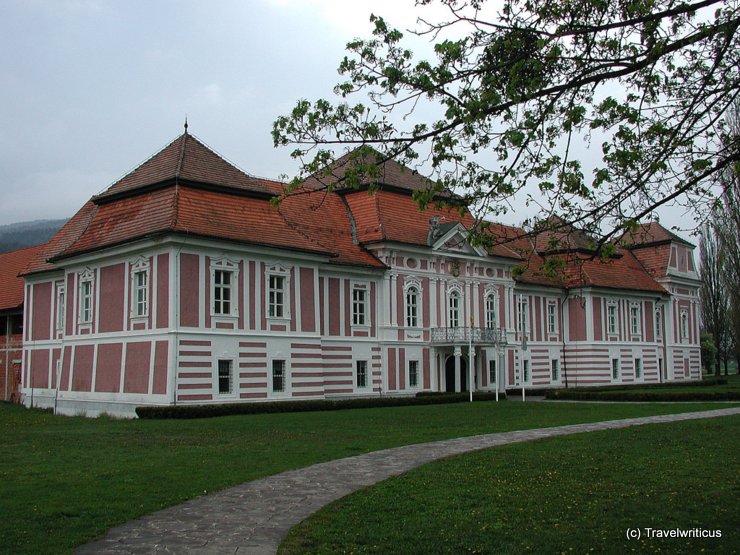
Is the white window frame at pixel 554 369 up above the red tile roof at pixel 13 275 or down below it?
below

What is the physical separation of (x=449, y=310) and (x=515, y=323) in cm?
739

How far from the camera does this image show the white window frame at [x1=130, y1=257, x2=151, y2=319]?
1204 inches

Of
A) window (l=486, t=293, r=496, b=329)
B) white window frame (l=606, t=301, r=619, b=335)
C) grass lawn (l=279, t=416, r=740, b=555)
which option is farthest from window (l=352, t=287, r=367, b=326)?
grass lawn (l=279, t=416, r=740, b=555)

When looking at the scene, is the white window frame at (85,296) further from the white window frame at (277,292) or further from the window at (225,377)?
the white window frame at (277,292)

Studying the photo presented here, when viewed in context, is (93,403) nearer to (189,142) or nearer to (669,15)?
(189,142)

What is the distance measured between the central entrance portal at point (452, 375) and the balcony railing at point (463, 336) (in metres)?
1.89

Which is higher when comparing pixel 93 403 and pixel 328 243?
pixel 328 243

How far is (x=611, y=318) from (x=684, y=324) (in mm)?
9550

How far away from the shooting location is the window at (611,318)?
5406 centimetres

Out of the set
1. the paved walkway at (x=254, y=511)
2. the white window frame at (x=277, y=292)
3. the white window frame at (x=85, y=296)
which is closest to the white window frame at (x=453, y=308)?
the white window frame at (x=277, y=292)

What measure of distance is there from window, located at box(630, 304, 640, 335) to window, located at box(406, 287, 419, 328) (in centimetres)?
2157

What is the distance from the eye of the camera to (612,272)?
55344 mm

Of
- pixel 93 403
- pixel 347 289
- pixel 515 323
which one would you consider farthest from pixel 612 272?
pixel 93 403

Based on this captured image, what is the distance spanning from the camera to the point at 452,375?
4334 centimetres
